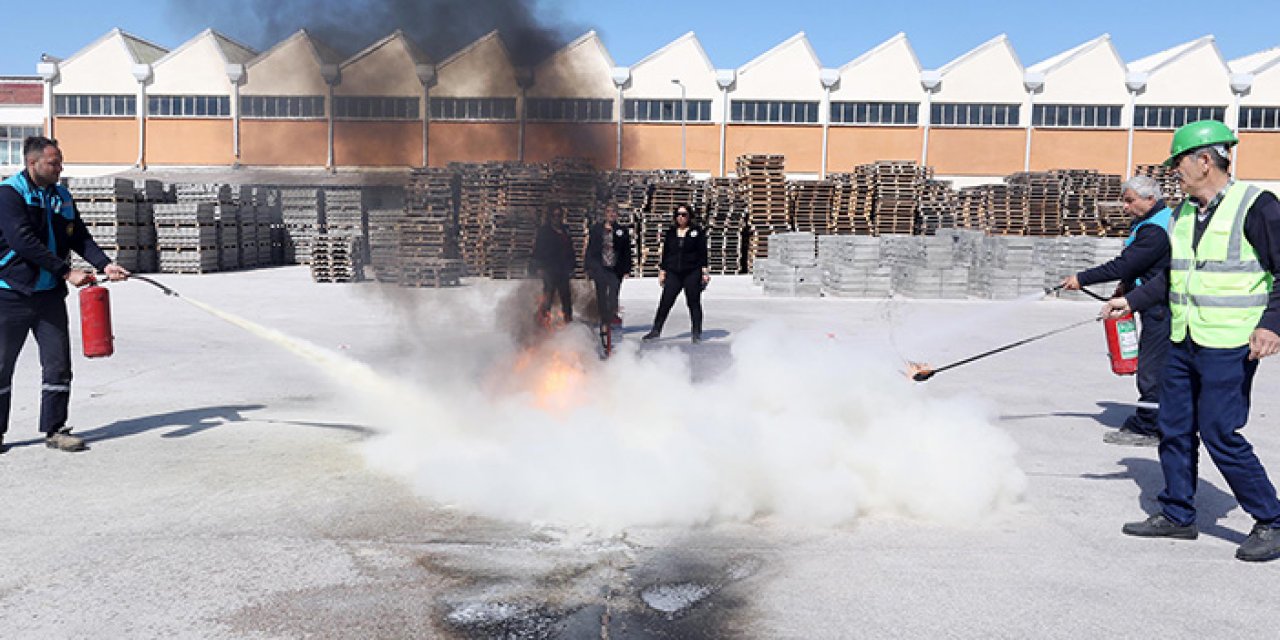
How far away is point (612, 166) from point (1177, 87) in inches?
1665

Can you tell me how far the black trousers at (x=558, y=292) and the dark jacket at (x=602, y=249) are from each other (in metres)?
0.88

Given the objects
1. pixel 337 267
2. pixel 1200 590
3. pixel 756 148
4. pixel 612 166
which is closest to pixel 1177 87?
pixel 756 148

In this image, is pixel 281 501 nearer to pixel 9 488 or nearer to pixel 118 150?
pixel 9 488

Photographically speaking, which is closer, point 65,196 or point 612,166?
point 65,196

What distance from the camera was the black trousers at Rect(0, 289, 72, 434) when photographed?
616 centimetres

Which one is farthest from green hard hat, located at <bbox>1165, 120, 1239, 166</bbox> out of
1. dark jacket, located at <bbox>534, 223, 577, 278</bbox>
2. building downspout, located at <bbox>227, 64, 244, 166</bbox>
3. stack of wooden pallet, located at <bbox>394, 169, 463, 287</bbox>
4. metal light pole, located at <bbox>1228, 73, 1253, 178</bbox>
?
metal light pole, located at <bbox>1228, 73, 1253, 178</bbox>

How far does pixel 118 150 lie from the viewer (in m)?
38.5

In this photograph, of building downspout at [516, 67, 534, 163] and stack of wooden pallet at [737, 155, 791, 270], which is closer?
building downspout at [516, 67, 534, 163]

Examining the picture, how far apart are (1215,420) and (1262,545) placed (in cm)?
65

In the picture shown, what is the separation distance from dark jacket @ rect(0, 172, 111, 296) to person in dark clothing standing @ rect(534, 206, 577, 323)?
377cm

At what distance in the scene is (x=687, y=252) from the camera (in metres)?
12.3

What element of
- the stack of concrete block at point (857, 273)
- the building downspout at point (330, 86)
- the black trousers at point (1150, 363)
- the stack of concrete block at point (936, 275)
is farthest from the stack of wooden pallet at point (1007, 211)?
the building downspout at point (330, 86)

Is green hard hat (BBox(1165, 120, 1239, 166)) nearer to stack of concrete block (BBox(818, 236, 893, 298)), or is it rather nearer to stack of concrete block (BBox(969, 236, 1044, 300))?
stack of concrete block (BBox(818, 236, 893, 298))

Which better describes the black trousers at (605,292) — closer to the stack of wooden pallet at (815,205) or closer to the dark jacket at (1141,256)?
the dark jacket at (1141,256)
